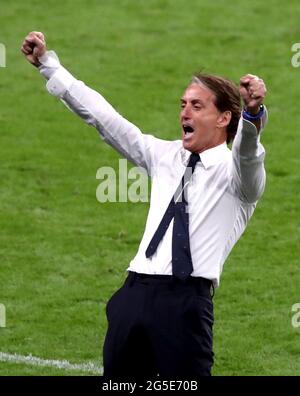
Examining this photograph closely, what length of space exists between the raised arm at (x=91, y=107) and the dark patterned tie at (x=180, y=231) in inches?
10.7

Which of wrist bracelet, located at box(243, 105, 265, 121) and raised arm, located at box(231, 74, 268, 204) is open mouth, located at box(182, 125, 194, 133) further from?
wrist bracelet, located at box(243, 105, 265, 121)

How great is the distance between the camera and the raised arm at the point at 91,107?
690 centimetres

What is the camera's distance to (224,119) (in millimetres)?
7039

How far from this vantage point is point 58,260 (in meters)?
12.1

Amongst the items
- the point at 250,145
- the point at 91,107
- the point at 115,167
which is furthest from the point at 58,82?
the point at 115,167

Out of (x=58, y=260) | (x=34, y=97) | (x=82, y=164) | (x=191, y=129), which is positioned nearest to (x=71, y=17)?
(x=34, y=97)

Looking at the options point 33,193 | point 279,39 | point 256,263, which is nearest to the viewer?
point 256,263

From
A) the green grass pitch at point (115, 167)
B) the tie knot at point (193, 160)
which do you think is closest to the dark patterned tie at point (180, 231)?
the tie knot at point (193, 160)

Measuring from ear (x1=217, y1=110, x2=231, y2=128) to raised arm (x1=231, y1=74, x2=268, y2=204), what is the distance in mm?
364

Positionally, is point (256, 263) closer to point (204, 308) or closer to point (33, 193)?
point (33, 193)

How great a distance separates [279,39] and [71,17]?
295cm

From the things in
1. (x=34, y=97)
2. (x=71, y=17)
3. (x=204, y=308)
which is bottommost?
(x=204, y=308)
